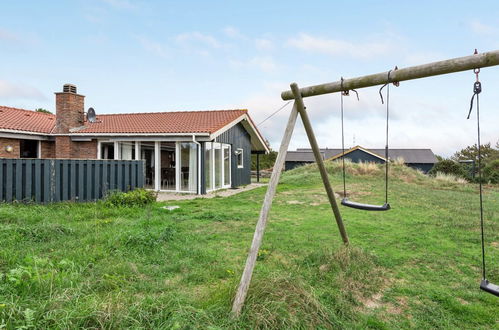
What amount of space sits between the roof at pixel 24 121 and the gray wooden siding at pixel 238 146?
8012mm

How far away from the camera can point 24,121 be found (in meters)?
14.8

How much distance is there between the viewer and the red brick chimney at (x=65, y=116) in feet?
46.5

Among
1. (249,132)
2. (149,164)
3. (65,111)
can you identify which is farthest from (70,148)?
(249,132)

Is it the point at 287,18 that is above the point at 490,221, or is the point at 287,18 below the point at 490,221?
above

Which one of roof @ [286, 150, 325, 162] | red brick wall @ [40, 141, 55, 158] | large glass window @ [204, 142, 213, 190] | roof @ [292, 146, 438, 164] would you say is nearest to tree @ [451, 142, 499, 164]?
roof @ [292, 146, 438, 164]

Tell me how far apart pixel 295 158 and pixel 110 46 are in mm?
36258

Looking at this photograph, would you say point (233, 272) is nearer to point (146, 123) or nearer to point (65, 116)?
point (146, 123)

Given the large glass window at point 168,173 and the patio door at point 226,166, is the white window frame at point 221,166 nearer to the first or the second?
the patio door at point 226,166

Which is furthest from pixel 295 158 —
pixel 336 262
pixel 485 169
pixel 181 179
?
pixel 336 262

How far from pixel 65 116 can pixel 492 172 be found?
2798 centimetres

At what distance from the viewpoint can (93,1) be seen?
9570 mm

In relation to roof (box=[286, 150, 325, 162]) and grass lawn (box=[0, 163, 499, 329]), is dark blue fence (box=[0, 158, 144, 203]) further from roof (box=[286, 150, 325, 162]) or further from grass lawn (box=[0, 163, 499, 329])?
roof (box=[286, 150, 325, 162])

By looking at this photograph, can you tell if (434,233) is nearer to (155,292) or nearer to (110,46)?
(155,292)

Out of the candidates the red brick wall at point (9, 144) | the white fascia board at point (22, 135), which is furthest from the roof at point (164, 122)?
the red brick wall at point (9, 144)
